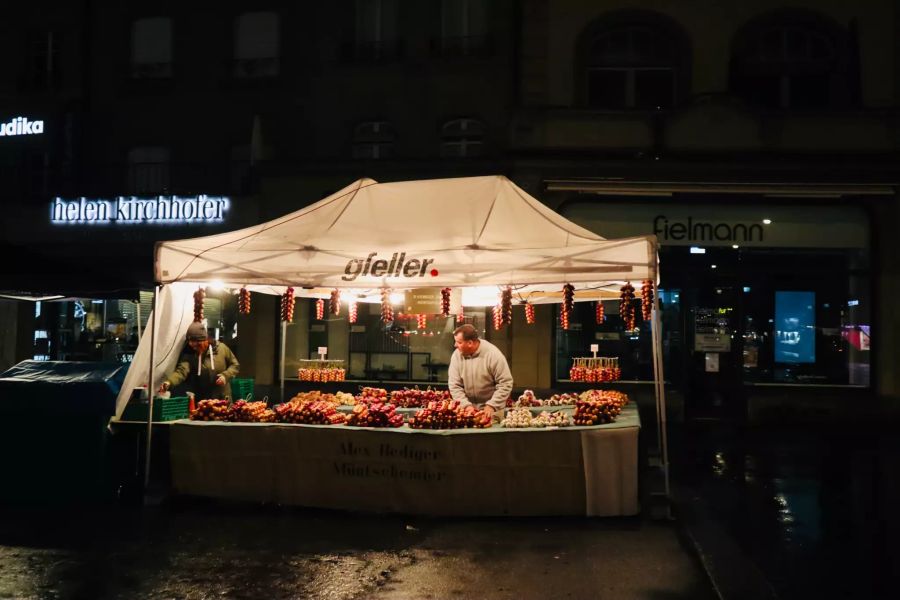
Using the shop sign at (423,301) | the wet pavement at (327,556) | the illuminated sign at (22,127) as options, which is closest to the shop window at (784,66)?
the shop sign at (423,301)

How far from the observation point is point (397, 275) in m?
9.48

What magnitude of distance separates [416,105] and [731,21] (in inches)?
267

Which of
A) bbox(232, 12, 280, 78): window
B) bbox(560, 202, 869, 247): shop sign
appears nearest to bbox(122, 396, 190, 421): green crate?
bbox(560, 202, 869, 247): shop sign

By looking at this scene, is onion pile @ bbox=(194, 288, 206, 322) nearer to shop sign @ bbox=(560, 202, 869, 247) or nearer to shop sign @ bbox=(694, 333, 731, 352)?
shop sign @ bbox=(560, 202, 869, 247)

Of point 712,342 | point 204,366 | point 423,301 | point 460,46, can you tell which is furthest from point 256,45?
point 712,342

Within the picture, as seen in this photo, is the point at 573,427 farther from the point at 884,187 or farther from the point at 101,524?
the point at 884,187

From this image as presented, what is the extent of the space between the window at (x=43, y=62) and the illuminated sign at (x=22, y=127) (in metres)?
0.94

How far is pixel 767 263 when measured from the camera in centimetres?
1608

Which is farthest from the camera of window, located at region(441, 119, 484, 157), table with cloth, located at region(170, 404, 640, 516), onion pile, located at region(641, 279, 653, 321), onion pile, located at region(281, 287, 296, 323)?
window, located at region(441, 119, 484, 157)

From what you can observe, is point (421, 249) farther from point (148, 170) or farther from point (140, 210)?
point (148, 170)

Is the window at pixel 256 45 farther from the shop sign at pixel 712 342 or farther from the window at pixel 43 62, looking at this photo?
the shop sign at pixel 712 342

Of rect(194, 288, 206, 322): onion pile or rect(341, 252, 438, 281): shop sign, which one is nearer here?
rect(341, 252, 438, 281): shop sign

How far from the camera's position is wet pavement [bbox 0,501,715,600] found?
6.43 metres

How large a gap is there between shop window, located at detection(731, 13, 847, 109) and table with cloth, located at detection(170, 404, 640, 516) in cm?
1045
